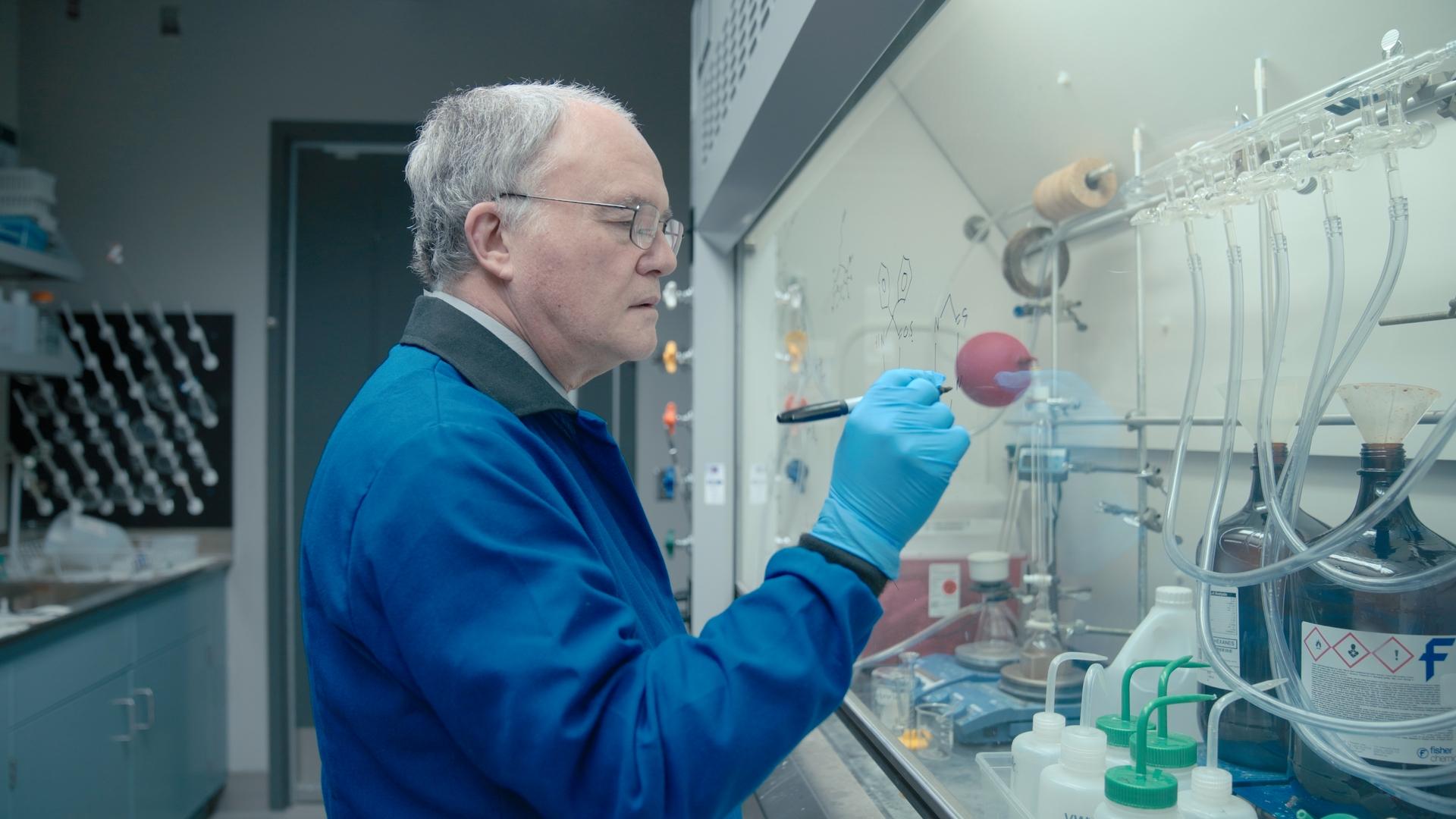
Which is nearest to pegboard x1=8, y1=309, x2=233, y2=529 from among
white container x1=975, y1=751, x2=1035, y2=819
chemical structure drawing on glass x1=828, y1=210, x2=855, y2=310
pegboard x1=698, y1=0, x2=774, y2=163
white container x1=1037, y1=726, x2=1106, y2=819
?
pegboard x1=698, y1=0, x2=774, y2=163

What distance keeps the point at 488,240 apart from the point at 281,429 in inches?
109

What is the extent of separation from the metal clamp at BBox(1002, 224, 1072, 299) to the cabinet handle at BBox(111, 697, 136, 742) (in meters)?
2.60

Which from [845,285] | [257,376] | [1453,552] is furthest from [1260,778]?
[257,376]

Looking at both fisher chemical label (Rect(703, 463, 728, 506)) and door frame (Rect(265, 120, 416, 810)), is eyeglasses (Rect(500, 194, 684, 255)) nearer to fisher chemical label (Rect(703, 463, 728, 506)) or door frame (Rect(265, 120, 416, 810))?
fisher chemical label (Rect(703, 463, 728, 506))

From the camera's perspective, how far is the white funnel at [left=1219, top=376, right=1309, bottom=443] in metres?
0.73

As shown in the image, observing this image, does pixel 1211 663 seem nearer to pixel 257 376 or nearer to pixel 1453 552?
pixel 1453 552

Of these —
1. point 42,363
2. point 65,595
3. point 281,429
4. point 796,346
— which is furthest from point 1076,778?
point 42,363

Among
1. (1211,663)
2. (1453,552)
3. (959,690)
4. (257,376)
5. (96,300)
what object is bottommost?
(959,690)

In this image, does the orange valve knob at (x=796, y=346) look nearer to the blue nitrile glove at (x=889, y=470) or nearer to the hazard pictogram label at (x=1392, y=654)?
the blue nitrile glove at (x=889, y=470)

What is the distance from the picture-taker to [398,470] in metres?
0.64

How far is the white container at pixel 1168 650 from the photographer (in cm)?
84

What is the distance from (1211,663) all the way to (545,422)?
1.95 feet

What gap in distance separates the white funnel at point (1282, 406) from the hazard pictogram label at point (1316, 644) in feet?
0.49

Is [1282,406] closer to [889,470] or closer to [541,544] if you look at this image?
[889,470]
